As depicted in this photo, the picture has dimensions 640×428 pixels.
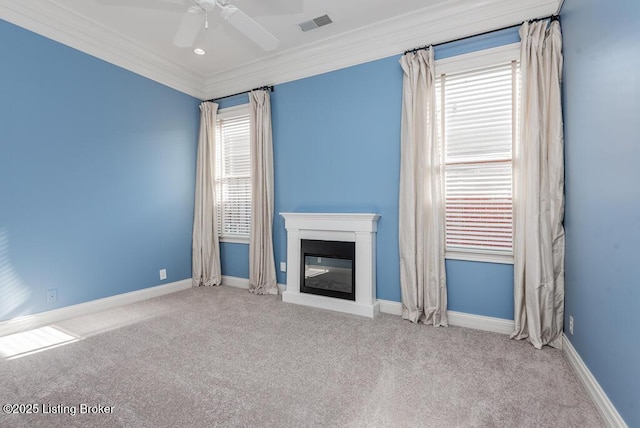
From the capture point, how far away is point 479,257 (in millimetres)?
2789

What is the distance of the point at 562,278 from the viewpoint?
2.40 m

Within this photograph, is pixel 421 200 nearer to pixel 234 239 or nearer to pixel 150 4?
pixel 234 239

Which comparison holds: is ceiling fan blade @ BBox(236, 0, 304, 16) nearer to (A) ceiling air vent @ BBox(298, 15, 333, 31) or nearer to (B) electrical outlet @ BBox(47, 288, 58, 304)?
(A) ceiling air vent @ BBox(298, 15, 333, 31)

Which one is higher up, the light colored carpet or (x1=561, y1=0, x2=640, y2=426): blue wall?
(x1=561, y1=0, x2=640, y2=426): blue wall

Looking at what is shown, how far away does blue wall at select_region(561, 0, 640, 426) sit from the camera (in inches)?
53.9

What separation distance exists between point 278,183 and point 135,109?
1984mm

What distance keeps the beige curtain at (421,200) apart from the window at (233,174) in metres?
2.30

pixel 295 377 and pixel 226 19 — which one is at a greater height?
pixel 226 19

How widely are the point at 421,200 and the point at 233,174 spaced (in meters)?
2.79

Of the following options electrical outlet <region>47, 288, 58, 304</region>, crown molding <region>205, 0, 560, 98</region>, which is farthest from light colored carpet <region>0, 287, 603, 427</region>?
crown molding <region>205, 0, 560, 98</region>

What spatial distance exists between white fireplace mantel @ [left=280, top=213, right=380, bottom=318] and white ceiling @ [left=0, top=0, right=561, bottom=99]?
6.03 feet

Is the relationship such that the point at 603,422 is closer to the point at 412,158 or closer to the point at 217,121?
the point at 412,158

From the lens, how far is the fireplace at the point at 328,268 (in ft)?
10.8

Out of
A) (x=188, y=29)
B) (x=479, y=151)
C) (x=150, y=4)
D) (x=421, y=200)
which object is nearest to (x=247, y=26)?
(x=188, y=29)
